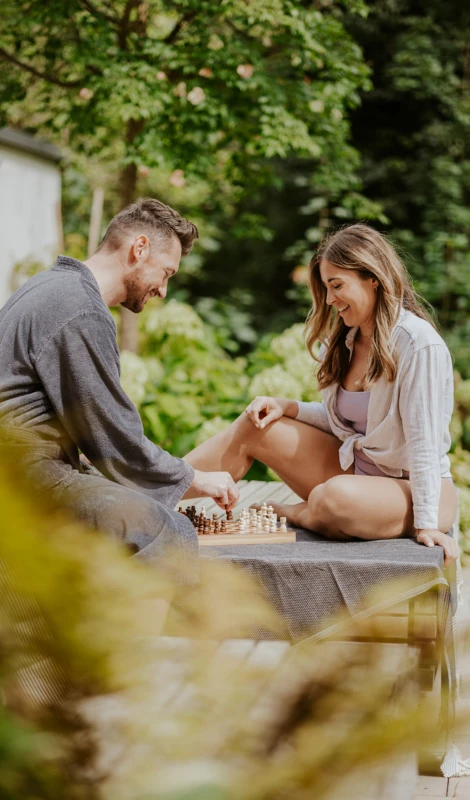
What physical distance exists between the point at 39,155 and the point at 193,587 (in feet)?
23.3

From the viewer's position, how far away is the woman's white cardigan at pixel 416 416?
9.03 feet

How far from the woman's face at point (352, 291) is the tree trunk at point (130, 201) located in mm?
3108

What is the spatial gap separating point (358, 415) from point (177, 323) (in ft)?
11.6

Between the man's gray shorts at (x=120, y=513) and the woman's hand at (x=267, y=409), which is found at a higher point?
the man's gray shorts at (x=120, y=513)

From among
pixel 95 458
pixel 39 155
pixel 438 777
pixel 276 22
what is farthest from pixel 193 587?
pixel 39 155

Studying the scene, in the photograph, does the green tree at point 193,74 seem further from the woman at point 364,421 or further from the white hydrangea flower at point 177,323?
the woman at point 364,421

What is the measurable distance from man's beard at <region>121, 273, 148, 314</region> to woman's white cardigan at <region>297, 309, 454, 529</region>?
0.81 metres

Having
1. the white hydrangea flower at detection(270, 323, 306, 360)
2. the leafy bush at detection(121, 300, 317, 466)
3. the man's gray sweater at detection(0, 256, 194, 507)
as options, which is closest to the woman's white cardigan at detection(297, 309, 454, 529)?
the man's gray sweater at detection(0, 256, 194, 507)

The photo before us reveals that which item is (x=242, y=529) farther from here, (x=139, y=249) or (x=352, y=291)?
(x=139, y=249)

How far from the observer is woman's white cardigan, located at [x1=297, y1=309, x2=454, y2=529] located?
275 centimetres

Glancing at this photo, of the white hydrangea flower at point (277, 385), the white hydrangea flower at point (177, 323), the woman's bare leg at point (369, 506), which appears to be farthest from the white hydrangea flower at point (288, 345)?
the woman's bare leg at point (369, 506)

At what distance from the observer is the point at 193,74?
592cm

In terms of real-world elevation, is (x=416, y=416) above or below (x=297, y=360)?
above

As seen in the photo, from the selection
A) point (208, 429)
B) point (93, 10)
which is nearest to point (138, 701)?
point (208, 429)
